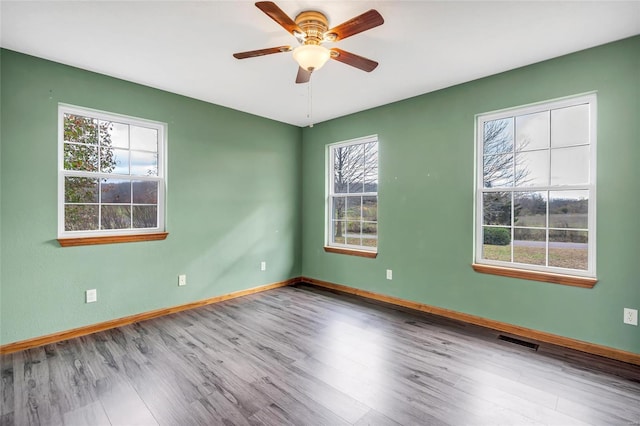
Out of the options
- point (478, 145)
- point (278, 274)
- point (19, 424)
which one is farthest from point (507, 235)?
point (19, 424)

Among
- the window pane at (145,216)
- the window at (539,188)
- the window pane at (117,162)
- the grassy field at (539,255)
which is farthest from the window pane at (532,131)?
the window pane at (117,162)

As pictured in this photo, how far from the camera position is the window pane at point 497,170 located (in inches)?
124

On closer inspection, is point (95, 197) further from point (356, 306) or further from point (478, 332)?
point (478, 332)

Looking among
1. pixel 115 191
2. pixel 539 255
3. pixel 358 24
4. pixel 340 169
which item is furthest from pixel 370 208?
pixel 115 191

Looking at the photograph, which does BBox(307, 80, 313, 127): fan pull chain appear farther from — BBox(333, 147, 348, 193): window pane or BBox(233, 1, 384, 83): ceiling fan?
BBox(233, 1, 384, 83): ceiling fan

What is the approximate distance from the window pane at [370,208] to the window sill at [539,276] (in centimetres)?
144

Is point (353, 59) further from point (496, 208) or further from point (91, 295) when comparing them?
point (91, 295)

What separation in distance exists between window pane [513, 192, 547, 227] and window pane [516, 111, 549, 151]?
469 mm

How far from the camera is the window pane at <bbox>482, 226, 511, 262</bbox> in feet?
10.3

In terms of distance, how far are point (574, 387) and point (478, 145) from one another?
229 cm

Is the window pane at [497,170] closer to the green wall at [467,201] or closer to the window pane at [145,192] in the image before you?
the green wall at [467,201]

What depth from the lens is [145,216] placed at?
3.50m

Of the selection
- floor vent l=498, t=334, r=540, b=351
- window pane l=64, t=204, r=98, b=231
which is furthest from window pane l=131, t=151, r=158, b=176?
floor vent l=498, t=334, r=540, b=351

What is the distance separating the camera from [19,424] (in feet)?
5.75
